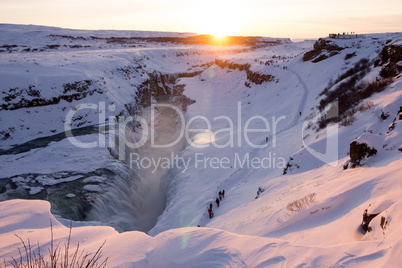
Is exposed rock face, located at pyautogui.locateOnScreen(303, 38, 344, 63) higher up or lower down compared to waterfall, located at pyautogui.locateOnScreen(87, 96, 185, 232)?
higher up

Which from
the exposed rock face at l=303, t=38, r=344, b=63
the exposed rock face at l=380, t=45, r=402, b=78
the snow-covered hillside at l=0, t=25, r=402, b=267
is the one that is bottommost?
the snow-covered hillside at l=0, t=25, r=402, b=267

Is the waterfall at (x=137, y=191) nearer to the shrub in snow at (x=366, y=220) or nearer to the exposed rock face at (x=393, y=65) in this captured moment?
the shrub in snow at (x=366, y=220)

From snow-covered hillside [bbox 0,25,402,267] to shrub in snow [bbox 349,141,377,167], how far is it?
0.15 ft

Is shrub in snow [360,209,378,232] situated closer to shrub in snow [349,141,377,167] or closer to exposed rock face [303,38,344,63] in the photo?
shrub in snow [349,141,377,167]

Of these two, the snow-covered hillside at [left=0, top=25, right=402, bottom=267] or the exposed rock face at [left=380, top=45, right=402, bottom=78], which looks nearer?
the snow-covered hillside at [left=0, top=25, right=402, bottom=267]

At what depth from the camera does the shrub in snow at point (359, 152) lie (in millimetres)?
10203

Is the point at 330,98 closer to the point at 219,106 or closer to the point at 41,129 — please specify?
the point at 219,106

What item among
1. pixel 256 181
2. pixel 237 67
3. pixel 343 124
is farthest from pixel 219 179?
pixel 237 67

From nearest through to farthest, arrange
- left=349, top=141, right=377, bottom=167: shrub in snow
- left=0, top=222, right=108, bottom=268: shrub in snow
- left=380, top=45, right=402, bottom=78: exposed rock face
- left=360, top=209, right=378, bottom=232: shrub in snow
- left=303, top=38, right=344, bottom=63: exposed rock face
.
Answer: left=0, top=222, right=108, bottom=268: shrub in snow
left=360, top=209, right=378, bottom=232: shrub in snow
left=349, top=141, right=377, bottom=167: shrub in snow
left=380, top=45, right=402, bottom=78: exposed rock face
left=303, top=38, right=344, bottom=63: exposed rock face

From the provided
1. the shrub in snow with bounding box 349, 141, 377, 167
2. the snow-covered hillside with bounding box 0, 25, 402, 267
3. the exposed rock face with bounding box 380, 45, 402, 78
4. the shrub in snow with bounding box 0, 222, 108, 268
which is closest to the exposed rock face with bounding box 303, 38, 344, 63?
the snow-covered hillside with bounding box 0, 25, 402, 267

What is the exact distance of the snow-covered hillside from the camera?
20.9ft

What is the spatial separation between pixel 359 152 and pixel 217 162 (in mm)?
13347

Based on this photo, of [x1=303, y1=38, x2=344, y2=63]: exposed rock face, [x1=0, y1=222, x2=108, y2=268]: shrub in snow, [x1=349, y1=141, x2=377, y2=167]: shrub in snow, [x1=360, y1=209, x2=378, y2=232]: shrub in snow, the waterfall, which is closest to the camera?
[x1=0, y1=222, x2=108, y2=268]: shrub in snow

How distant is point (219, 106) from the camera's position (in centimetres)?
4122
